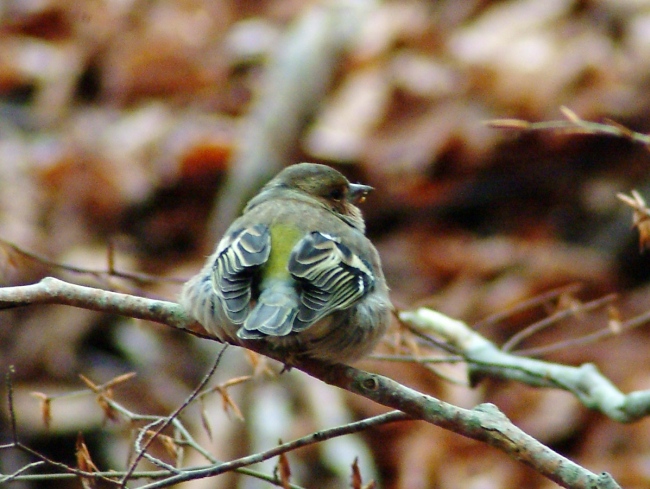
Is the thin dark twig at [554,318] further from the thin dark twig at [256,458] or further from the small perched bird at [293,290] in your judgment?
the thin dark twig at [256,458]

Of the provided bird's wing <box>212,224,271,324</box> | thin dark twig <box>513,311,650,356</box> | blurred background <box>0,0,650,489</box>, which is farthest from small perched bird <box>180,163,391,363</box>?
blurred background <box>0,0,650,489</box>

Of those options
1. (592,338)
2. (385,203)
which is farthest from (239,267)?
(385,203)

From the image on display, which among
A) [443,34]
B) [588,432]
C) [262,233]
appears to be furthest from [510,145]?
[262,233]

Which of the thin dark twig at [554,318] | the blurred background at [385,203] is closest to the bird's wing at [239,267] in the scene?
the thin dark twig at [554,318]

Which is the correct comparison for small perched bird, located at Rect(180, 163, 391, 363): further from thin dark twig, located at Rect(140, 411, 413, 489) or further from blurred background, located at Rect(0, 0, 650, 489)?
blurred background, located at Rect(0, 0, 650, 489)

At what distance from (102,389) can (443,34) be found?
6.51 m

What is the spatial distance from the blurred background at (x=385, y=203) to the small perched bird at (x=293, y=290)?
2499 millimetres

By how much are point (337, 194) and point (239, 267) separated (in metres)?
1.08

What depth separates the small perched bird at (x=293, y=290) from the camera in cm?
280

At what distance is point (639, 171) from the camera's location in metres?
7.29

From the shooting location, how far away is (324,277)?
2.95 metres

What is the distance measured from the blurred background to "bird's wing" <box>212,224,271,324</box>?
2602 millimetres

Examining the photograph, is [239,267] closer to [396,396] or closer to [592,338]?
[396,396]

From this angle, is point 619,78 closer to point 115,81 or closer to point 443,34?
point 443,34
